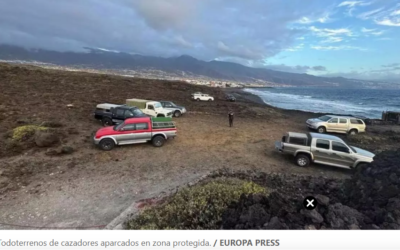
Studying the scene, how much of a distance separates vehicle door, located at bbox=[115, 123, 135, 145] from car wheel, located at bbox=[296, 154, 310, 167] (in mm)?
8411

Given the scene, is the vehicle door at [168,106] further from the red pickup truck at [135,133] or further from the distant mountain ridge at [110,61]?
the distant mountain ridge at [110,61]

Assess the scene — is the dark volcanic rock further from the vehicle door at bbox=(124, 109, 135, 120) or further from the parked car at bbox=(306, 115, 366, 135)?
the parked car at bbox=(306, 115, 366, 135)

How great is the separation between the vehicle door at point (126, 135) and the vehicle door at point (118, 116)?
395 cm

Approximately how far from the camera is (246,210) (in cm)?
349

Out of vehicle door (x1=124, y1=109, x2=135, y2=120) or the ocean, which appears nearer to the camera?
vehicle door (x1=124, y1=109, x2=135, y2=120)

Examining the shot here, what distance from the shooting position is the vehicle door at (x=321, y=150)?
31.7ft

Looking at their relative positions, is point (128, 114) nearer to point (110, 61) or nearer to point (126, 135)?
point (126, 135)

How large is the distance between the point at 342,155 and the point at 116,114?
13791 mm

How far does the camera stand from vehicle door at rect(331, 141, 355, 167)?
9.30 m

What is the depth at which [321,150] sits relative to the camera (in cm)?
972

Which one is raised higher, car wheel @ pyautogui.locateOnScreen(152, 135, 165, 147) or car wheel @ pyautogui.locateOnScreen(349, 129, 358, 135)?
car wheel @ pyautogui.locateOnScreen(349, 129, 358, 135)

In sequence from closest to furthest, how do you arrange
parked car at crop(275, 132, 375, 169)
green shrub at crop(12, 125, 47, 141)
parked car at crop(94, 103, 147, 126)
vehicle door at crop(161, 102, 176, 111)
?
parked car at crop(275, 132, 375, 169) → green shrub at crop(12, 125, 47, 141) → parked car at crop(94, 103, 147, 126) → vehicle door at crop(161, 102, 176, 111)

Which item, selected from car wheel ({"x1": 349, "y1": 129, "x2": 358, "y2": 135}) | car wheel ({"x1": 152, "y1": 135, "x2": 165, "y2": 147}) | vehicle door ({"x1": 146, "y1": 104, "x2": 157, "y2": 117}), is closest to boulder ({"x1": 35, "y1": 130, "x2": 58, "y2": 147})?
car wheel ({"x1": 152, "y1": 135, "x2": 165, "y2": 147})

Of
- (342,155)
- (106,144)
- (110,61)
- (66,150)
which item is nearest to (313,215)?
(342,155)
